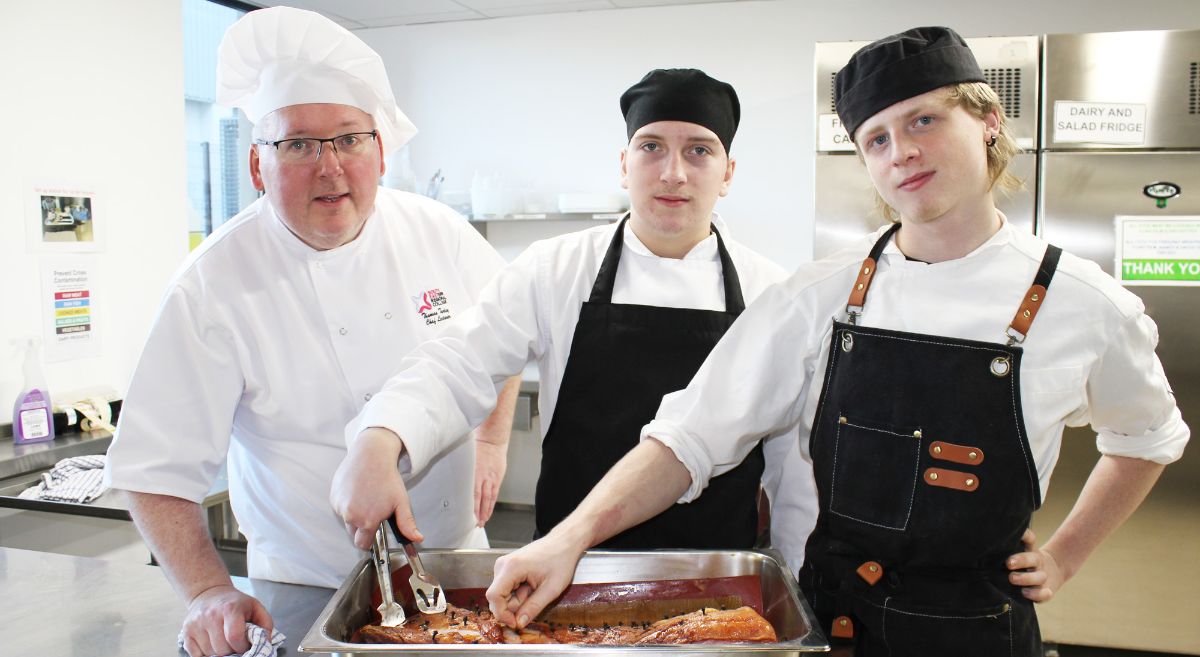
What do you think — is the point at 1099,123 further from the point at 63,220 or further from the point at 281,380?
the point at 63,220

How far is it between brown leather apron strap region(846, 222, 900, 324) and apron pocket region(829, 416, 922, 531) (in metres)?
0.18

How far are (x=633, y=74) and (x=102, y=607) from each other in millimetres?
4056

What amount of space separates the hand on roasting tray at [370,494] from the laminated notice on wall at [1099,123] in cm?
324

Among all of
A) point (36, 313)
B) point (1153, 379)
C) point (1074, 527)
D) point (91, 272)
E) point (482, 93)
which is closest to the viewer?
point (1153, 379)

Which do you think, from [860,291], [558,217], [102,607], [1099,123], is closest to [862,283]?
[860,291]

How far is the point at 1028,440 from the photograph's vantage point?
1.30m

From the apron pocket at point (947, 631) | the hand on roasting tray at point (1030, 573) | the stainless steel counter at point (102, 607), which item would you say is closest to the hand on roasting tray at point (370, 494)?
the stainless steel counter at point (102, 607)

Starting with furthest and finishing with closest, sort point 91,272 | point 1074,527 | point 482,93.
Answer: point 482,93
point 91,272
point 1074,527

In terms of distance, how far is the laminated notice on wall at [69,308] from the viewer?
10.5 feet

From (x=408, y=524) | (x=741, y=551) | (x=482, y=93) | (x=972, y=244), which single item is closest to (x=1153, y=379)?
(x=972, y=244)

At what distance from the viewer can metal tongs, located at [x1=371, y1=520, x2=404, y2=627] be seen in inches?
48.9

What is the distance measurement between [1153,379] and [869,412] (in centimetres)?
47

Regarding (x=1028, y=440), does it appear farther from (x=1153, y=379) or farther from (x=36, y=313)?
(x=36, y=313)

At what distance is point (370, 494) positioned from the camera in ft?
4.32
